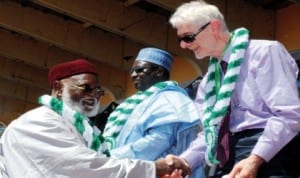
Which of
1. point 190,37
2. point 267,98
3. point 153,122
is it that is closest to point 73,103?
point 153,122

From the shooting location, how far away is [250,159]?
80.7 inches

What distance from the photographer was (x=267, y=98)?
2.14 m

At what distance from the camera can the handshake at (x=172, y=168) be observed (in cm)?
244

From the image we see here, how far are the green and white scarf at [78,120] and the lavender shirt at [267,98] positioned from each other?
1.97 ft

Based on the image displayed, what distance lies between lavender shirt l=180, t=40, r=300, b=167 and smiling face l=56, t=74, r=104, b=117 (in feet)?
2.07

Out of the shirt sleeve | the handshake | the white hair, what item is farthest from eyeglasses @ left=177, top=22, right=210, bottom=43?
the handshake

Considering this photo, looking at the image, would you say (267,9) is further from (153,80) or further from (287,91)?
(287,91)

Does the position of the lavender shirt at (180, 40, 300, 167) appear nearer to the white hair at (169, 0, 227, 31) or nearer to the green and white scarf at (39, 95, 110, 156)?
the white hair at (169, 0, 227, 31)

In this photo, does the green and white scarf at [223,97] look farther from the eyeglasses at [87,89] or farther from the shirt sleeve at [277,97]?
the eyeglasses at [87,89]

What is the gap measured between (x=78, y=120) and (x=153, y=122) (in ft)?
1.45

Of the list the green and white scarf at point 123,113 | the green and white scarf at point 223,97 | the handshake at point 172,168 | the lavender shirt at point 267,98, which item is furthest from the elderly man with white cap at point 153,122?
the lavender shirt at point 267,98

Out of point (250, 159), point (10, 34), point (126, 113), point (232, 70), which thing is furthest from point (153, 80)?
point (10, 34)

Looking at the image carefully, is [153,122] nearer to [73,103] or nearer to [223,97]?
[73,103]

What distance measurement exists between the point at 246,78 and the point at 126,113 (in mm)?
963
